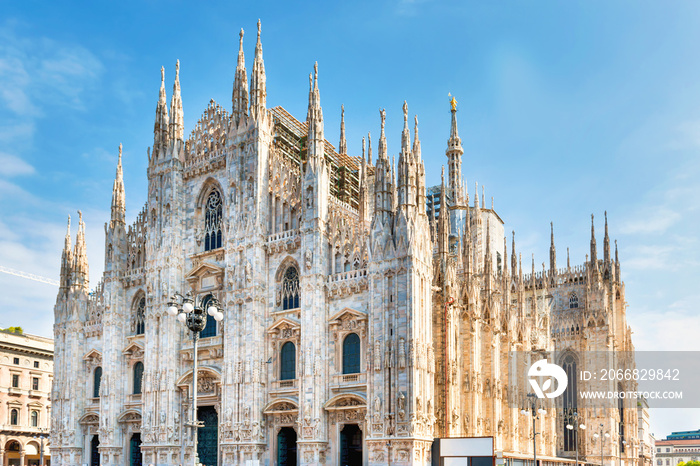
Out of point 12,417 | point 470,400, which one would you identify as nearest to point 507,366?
point 470,400

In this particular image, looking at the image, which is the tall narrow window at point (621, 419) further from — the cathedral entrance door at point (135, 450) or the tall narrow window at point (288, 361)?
the cathedral entrance door at point (135, 450)

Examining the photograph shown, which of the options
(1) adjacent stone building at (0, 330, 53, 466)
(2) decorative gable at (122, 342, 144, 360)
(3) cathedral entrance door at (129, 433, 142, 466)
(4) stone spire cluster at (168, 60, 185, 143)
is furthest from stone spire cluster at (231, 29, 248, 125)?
(1) adjacent stone building at (0, 330, 53, 466)

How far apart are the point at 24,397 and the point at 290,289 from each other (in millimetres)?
45924

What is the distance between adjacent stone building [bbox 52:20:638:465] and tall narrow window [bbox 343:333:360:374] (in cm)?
10

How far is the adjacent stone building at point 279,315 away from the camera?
145ft

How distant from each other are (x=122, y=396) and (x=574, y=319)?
1935 inches

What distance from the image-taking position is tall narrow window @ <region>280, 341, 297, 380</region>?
4850 centimetres

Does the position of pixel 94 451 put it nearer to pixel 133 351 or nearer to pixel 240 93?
pixel 133 351

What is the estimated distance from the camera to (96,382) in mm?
59750

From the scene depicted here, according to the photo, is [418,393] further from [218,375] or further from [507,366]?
[507,366]

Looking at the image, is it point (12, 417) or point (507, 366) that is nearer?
point (507, 366)

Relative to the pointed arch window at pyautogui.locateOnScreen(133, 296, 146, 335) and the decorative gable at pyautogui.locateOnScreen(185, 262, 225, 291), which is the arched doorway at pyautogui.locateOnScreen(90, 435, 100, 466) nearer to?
the pointed arch window at pyautogui.locateOnScreen(133, 296, 146, 335)

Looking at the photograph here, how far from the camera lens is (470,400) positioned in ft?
166

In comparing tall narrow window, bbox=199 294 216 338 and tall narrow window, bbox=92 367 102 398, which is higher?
tall narrow window, bbox=199 294 216 338
